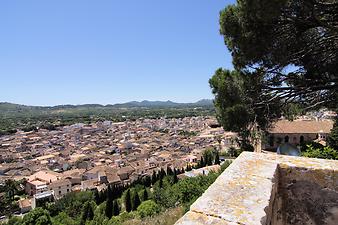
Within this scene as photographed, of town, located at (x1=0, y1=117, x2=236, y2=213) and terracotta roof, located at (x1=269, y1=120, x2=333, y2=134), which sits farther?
town, located at (x1=0, y1=117, x2=236, y2=213)

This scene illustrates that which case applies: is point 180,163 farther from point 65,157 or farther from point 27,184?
point 65,157

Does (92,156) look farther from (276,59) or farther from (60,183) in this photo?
(276,59)

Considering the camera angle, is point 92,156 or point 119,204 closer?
point 119,204

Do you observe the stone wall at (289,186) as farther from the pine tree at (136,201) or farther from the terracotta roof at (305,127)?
the terracotta roof at (305,127)

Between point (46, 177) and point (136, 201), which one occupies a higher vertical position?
point (136, 201)

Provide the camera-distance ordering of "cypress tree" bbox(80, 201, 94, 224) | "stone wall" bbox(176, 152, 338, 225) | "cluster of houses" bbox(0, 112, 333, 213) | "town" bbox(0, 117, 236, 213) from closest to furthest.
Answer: "stone wall" bbox(176, 152, 338, 225)
"cypress tree" bbox(80, 201, 94, 224)
"cluster of houses" bbox(0, 112, 333, 213)
"town" bbox(0, 117, 236, 213)

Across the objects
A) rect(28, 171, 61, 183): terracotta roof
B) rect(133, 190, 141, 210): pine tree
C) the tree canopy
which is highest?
the tree canopy

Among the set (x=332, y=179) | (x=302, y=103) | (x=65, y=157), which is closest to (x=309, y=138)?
(x=302, y=103)

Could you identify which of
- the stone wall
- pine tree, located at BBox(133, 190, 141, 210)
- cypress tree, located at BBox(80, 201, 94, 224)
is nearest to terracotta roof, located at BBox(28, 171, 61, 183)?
cypress tree, located at BBox(80, 201, 94, 224)

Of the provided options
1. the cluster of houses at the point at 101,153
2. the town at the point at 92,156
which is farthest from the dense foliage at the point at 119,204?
the town at the point at 92,156

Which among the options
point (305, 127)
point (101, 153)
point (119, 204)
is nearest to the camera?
point (119, 204)

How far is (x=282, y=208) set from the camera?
2.35m

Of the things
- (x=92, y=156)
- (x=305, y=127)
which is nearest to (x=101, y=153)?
(x=92, y=156)

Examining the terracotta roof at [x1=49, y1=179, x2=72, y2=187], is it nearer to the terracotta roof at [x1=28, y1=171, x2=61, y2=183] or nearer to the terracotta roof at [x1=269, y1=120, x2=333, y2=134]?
the terracotta roof at [x1=28, y1=171, x2=61, y2=183]
